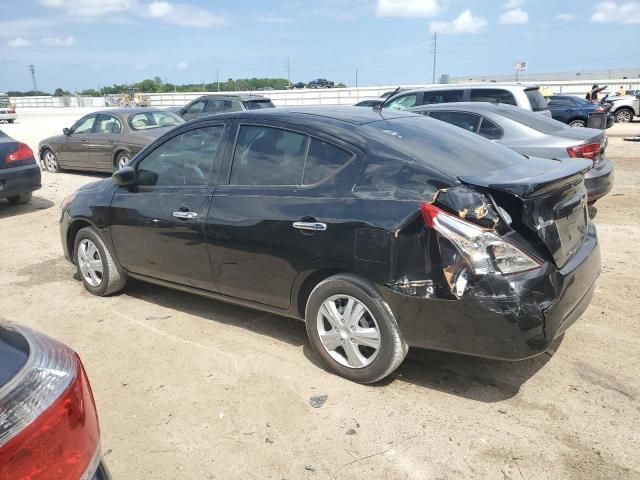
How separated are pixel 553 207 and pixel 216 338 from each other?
256cm

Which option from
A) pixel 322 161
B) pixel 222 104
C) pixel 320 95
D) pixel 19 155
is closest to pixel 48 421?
pixel 322 161

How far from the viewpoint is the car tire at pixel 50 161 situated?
513 inches

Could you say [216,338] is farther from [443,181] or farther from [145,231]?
[443,181]

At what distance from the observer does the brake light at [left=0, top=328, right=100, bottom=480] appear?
132cm

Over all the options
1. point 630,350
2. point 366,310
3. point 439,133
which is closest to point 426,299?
point 366,310

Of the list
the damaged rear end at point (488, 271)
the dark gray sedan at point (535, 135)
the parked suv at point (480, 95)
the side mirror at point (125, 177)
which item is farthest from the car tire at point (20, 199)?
the damaged rear end at point (488, 271)

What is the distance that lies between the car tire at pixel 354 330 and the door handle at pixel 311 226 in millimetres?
311

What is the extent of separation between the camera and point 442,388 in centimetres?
335

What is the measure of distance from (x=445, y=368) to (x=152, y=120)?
1013 centimetres

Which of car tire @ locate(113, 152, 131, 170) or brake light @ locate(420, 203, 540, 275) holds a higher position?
brake light @ locate(420, 203, 540, 275)

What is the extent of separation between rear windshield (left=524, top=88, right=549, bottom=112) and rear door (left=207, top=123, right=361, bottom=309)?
7102mm

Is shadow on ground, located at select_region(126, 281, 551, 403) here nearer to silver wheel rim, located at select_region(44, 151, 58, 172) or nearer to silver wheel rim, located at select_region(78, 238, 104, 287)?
silver wheel rim, located at select_region(78, 238, 104, 287)

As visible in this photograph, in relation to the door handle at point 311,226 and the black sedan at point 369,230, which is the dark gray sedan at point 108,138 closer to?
the black sedan at point 369,230

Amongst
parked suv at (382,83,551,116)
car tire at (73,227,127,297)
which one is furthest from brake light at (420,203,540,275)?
parked suv at (382,83,551,116)
